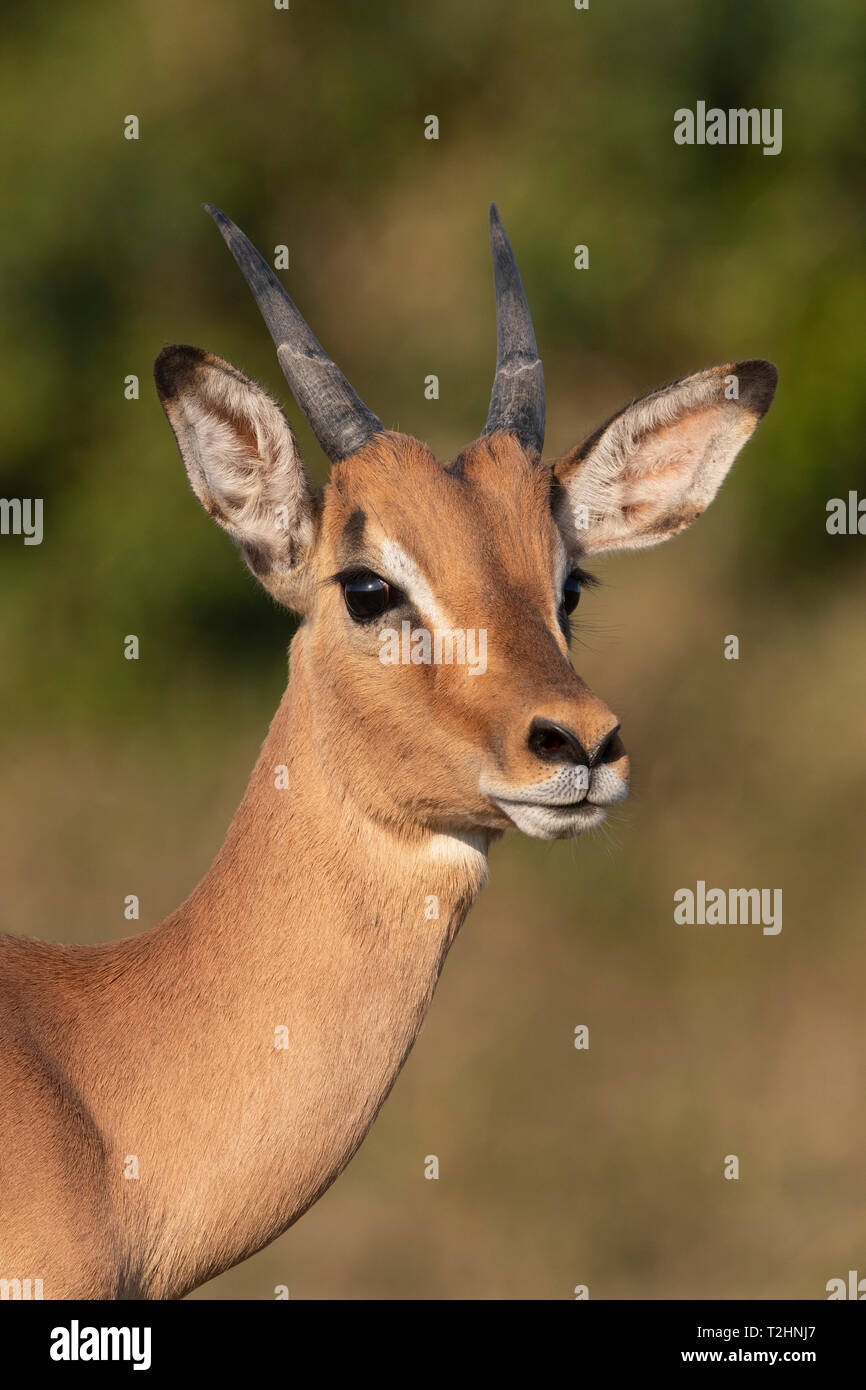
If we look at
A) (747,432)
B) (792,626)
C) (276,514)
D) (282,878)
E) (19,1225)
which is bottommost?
(19,1225)

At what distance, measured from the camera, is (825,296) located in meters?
15.6

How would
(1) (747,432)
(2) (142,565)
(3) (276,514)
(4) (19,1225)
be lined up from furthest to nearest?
(2) (142,565) < (1) (747,432) < (3) (276,514) < (4) (19,1225)

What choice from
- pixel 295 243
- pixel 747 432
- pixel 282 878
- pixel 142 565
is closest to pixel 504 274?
pixel 747 432

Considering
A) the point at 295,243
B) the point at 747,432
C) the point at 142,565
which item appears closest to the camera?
the point at 747,432

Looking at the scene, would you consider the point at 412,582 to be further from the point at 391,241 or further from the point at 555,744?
the point at 391,241

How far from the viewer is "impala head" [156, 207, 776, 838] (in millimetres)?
4426

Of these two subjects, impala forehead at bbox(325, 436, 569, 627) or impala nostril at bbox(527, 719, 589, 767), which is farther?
impala forehead at bbox(325, 436, 569, 627)

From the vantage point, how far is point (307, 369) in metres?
5.10

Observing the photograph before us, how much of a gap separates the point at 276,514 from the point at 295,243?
1191cm

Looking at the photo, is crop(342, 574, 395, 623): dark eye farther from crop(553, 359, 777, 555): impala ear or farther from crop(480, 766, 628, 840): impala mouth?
crop(553, 359, 777, 555): impala ear

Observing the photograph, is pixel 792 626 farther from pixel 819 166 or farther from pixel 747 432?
pixel 747 432

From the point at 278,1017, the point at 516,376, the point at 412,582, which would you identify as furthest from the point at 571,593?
the point at 278,1017

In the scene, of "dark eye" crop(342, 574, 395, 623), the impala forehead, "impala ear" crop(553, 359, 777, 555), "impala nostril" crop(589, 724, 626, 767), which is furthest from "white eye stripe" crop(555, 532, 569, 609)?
"impala nostril" crop(589, 724, 626, 767)

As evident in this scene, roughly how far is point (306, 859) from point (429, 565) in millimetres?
941
